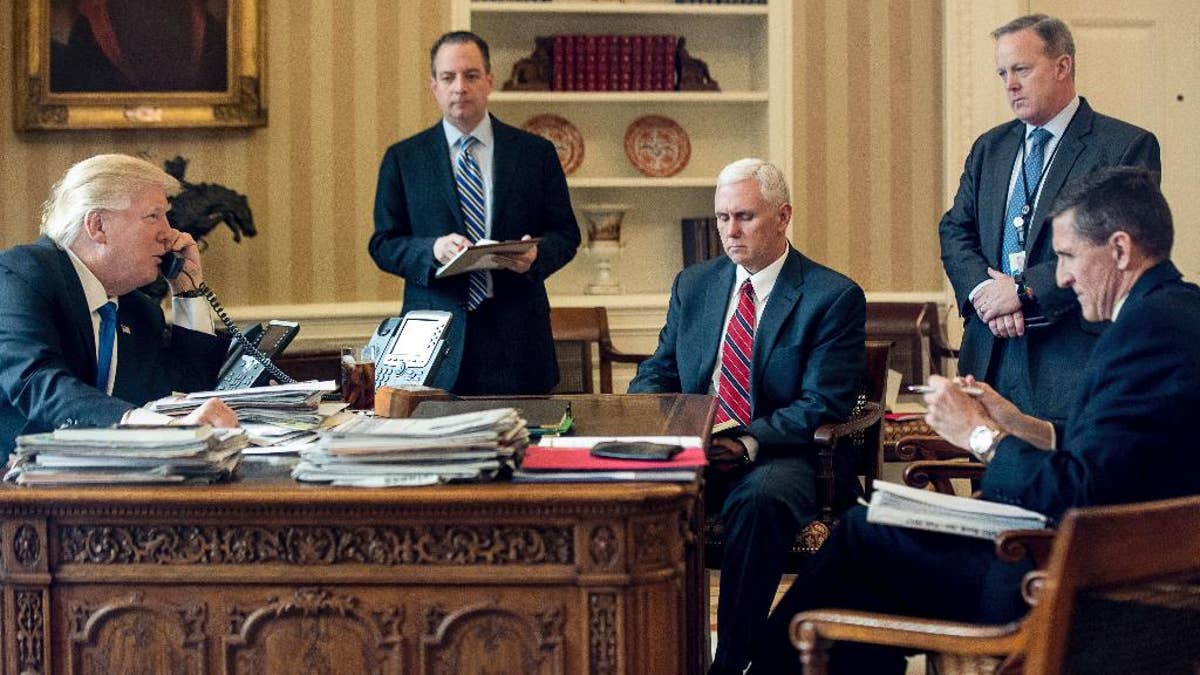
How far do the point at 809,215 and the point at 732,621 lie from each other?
326cm

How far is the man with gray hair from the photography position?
2820 millimetres

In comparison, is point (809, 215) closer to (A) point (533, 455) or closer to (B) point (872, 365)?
(B) point (872, 365)

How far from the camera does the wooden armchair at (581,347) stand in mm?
5543

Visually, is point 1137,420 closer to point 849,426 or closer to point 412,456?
point 412,456

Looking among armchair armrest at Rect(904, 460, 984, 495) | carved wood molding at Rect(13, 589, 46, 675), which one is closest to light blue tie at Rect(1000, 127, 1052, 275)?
armchair armrest at Rect(904, 460, 984, 495)

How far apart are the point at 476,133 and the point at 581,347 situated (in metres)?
1.21

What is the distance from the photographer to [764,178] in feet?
12.2

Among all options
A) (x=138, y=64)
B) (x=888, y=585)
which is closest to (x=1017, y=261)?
(x=888, y=585)

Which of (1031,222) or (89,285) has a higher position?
(1031,222)

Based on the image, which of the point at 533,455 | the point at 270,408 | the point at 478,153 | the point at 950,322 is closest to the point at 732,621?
the point at 533,455

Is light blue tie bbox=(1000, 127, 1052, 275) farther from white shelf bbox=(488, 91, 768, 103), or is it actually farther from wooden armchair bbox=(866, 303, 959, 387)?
white shelf bbox=(488, 91, 768, 103)

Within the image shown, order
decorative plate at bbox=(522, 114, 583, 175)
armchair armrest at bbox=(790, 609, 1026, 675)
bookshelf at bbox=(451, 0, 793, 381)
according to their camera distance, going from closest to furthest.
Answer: armchair armrest at bbox=(790, 609, 1026, 675) < bookshelf at bbox=(451, 0, 793, 381) < decorative plate at bbox=(522, 114, 583, 175)

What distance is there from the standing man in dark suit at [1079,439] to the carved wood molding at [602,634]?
27.4 inches

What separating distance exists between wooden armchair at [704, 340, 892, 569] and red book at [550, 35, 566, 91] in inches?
94.9
